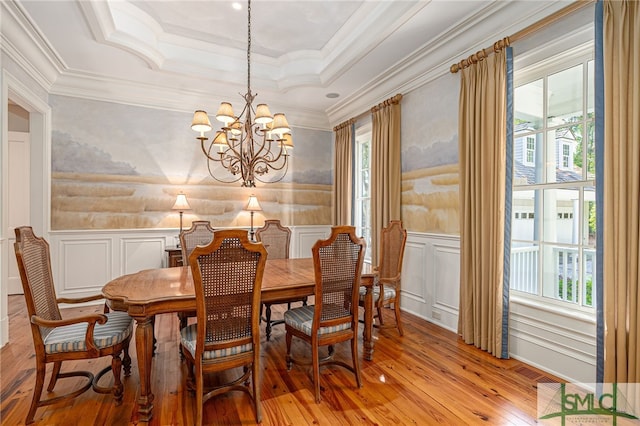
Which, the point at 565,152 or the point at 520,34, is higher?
the point at 520,34

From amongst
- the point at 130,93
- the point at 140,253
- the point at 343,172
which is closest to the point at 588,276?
the point at 343,172

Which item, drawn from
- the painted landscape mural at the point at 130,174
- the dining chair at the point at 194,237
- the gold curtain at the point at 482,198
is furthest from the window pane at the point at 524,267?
the painted landscape mural at the point at 130,174

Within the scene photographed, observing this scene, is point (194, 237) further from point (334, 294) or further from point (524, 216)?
point (524, 216)

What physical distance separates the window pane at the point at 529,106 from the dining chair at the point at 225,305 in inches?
102

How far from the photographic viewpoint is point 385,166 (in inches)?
173

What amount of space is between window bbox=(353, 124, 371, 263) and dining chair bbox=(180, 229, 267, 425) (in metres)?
3.50

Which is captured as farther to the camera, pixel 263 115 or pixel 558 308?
pixel 263 115

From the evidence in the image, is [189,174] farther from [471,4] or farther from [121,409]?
[471,4]

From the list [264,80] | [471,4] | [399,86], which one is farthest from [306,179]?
[471,4]

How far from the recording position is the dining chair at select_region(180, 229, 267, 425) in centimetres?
185

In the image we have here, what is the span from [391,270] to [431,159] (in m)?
1.35

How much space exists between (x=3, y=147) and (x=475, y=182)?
14.7ft

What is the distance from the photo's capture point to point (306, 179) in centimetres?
587

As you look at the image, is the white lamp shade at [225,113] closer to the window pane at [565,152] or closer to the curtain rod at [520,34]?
the curtain rod at [520,34]
